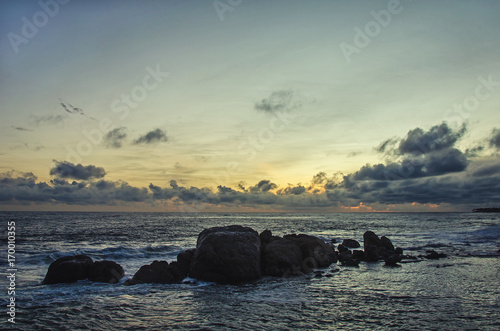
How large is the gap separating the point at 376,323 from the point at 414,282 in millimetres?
8958

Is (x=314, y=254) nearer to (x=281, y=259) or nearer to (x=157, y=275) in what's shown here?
(x=281, y=259)

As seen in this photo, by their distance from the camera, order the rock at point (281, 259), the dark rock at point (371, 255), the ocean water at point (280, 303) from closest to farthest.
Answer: the ocean water at point (280, 303)
the rock at point (281, 259)
the dark rock at point (371, 255)

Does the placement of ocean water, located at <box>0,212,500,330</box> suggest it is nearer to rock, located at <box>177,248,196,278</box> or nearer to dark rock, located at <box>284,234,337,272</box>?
rock, located at <box>177,248,196,278</box>

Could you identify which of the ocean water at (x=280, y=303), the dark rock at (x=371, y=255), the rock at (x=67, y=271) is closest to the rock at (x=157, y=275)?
the ocean water at (x=280, y=303)

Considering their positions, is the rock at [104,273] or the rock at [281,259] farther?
the rock at [281,259]

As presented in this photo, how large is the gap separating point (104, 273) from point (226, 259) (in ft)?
26.0

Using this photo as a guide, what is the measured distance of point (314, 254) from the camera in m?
26.8

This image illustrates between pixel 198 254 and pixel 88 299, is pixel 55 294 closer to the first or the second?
pixel 88 299

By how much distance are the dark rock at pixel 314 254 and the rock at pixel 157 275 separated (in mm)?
9631

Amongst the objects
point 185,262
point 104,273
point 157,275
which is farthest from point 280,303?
point 104,273

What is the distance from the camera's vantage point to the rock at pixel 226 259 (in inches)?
786

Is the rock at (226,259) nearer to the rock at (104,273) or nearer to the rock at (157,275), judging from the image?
the rock at (157,275)

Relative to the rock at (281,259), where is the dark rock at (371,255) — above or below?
below

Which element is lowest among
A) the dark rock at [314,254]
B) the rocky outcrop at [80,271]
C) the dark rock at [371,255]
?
the dark rock at [371,255]
